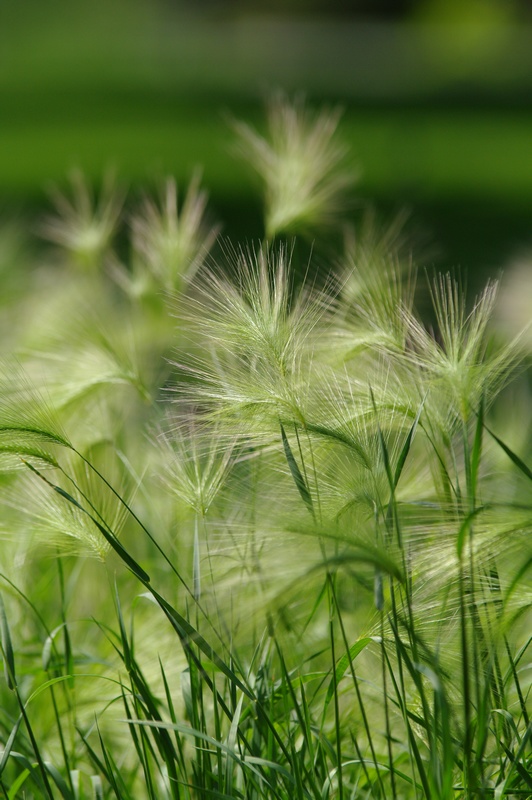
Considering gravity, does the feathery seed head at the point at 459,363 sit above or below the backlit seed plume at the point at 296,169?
below

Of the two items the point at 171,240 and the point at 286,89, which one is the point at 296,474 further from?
the point at 286,89

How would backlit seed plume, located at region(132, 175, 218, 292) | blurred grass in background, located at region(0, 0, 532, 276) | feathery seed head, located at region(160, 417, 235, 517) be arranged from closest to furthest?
feathery seed head, located at region(160, 417, 235, 517) < backlit seed plume, located at region(132, 175, 218, 292) < blurred grass in background, located at region(0, 0, 532, 276)

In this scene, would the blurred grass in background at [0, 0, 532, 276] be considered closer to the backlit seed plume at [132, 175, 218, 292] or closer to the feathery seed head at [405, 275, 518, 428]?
the backlit seed plume at [132, 175, 218, 292]

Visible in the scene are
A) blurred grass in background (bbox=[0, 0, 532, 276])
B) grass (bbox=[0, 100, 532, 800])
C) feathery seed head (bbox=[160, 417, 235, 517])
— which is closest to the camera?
grass (bbox=[0, 100, 532, 800])

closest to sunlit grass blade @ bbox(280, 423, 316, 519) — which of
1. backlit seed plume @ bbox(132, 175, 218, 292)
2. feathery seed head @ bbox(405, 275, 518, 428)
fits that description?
feathery seed head @ bbox(405, 275, 518, 428)

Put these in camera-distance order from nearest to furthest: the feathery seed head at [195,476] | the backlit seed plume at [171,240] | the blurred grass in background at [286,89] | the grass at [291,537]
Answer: the grass at [291,537] < the feathery seed head at [195,476] < the backlit seed plume at [171,240] < the blurred grass in background at [286,89]

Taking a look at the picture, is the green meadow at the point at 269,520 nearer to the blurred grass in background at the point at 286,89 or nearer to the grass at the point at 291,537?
the grass at the point at 291,537

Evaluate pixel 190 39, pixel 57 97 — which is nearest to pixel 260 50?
pixel 190 39

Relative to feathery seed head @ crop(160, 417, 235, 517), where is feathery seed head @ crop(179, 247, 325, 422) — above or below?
above

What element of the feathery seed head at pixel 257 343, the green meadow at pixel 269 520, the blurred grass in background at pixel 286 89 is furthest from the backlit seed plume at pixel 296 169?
the blurred grass in background at pixel 286 89
